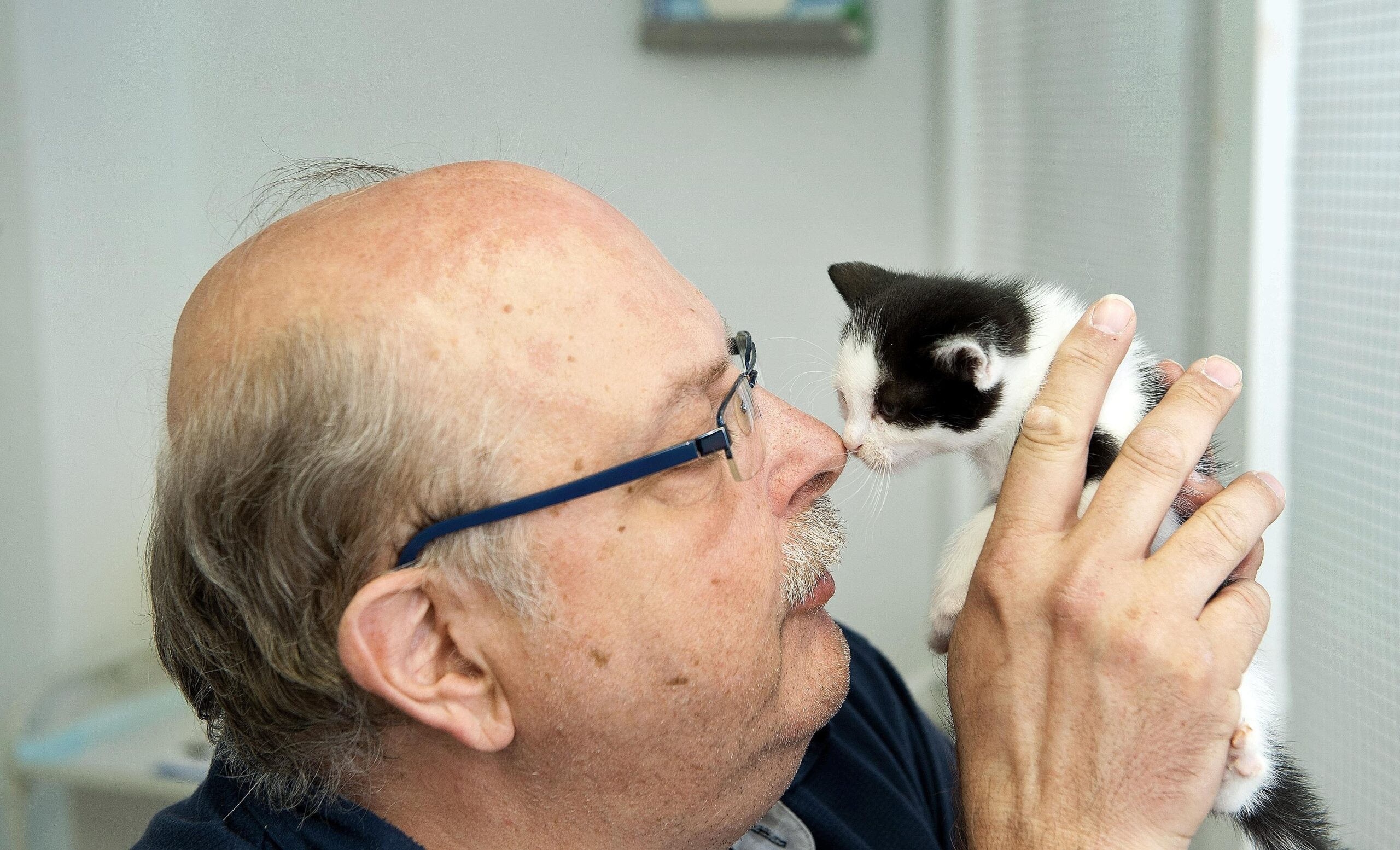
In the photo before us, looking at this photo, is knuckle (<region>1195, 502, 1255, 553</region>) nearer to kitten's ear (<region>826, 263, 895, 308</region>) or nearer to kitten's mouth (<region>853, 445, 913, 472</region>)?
kitten's mouth (<region>853, 445, 913, 472</region>)

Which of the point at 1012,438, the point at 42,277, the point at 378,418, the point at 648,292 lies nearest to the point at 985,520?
the point at 1012,438

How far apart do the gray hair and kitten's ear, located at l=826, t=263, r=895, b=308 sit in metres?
0.64

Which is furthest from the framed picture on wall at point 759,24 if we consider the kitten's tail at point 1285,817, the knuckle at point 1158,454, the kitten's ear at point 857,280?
the kitten's tail at point 1285,817

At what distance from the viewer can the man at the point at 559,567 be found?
0.85 meters

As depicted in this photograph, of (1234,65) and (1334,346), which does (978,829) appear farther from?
(1234,65)

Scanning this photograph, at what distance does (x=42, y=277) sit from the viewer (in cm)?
226

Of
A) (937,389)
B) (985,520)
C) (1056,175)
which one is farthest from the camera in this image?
(1056,175)

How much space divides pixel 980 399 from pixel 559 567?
57cm

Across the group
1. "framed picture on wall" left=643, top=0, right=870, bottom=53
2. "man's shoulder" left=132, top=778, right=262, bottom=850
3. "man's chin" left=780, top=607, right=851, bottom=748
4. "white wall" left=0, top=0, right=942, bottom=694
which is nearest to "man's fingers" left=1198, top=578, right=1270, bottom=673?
"man's chin" left=780, top=607, right=851, bottom=748

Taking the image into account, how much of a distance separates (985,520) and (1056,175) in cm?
132

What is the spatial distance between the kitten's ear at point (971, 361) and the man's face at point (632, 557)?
333 millimetres

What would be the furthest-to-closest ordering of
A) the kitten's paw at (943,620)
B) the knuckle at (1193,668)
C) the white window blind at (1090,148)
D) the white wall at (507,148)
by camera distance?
the white wall at (507,148), the white window blind at (1090,148), the kitten's paw at (943,620), the knuckle at (1193,668)

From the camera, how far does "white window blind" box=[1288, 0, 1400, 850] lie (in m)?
1.20

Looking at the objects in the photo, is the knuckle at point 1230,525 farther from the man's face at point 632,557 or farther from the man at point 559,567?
the man's face at point 632,557
